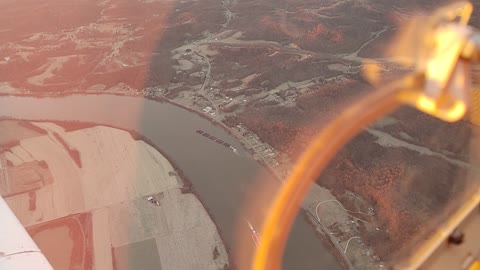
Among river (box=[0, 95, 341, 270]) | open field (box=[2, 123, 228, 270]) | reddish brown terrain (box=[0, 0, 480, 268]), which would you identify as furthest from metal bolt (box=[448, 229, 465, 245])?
open field (box=[2, 123, 228, 270])

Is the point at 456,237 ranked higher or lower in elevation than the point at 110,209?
higher

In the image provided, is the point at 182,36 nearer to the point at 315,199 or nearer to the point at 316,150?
the point at 315,199

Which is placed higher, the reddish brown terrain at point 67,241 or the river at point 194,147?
the river at point 194,147

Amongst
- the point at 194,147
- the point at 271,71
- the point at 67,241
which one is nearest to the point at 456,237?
the point at 67,241

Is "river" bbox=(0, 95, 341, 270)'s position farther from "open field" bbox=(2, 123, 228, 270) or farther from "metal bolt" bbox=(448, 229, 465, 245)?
"metal bolt" bbox=(448, 229, 465, 245)

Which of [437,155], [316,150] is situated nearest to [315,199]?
[437,155]

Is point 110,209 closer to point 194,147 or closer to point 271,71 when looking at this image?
point 194,147

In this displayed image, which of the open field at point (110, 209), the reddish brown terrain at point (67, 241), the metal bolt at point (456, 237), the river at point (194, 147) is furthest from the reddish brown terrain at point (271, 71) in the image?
the metal bolt at point (456, 237)

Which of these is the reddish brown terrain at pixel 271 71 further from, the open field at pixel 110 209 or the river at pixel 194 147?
the open field at pixel 110 209

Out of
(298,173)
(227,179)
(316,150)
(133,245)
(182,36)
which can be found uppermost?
(182,36)
